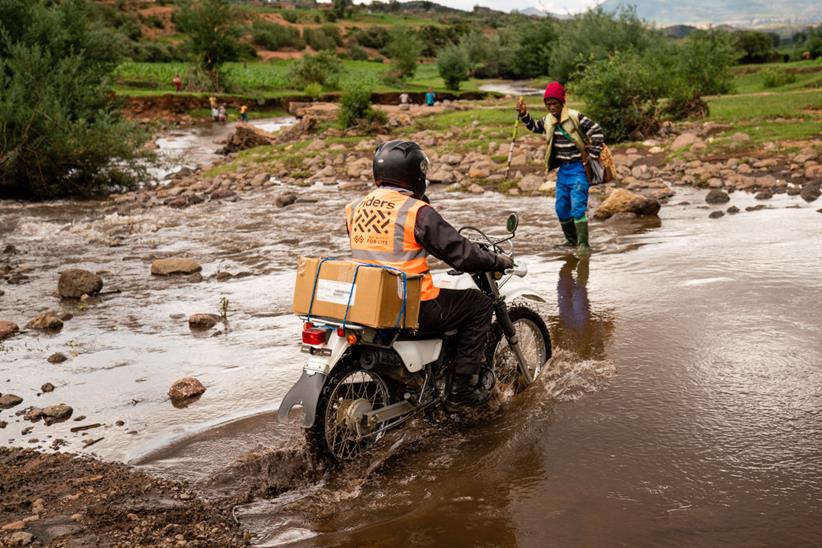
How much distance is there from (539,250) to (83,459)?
7.52 metres

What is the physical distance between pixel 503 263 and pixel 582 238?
5.76 metres

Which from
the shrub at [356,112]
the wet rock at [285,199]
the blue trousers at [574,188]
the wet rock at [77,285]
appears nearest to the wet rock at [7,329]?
the wet rock at [77,285]

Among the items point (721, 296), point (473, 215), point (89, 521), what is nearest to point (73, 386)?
point (89, 521)

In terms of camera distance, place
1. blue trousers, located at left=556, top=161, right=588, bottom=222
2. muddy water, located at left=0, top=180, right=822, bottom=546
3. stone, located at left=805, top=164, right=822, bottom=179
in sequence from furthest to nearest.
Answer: stone, located at left=805, top=164, right=822, bottom=179
blue trousers, located at left=556, top=161, right=588, bottom=222
muddy water, located at left=0, top=180, right=822, bottom=546

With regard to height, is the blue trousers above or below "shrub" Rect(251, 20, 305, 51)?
below

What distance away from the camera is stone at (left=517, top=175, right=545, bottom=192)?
1723cm

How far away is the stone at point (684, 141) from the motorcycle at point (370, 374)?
48.7 ft

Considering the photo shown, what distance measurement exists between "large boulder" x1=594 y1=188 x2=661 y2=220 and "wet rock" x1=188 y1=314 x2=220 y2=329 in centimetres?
732

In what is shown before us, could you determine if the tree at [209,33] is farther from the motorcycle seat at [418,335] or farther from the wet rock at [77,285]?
the motorcycle seat at [418,335]

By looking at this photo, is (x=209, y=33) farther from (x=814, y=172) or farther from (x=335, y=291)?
(x=335, y=291)

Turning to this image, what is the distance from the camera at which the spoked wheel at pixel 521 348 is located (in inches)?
228

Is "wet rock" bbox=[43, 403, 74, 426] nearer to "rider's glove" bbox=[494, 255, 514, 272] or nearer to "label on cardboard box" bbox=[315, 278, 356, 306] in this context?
"label on cardboard box" bbox=[315, 278, 356, 306]

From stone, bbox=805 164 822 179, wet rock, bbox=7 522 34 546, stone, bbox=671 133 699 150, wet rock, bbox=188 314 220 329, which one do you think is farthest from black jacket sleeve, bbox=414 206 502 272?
stone, bbox=671 133 699 150

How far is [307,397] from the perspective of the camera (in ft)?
15.0
